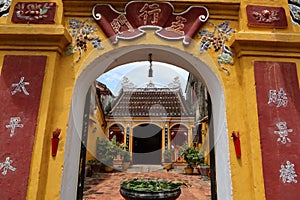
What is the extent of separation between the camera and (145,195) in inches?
159

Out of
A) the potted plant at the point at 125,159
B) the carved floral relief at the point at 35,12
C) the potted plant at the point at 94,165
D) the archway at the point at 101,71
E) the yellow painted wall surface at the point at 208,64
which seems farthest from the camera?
the potted plant at the point at 125,159

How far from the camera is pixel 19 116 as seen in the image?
8.96 ft

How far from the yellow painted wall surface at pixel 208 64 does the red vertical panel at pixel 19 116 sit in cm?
8

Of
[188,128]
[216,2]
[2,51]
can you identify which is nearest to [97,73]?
[2,51]

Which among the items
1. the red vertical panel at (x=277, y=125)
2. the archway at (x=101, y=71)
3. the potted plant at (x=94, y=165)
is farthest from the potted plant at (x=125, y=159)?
the red vertical panel at (x=277, y=125)

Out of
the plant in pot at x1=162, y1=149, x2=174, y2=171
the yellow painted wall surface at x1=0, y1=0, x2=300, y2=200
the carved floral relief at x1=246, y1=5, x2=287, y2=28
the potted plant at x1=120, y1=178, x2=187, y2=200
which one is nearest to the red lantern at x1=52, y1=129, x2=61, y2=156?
the yellow painted wall surface at x1=0, y1=0, x2=300, y2=200

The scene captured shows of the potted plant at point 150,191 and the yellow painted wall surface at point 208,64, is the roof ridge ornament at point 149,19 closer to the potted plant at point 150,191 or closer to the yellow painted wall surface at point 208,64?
the yellow painted wall surface at point 208,64

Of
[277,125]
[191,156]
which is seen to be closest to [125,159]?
[191,156]

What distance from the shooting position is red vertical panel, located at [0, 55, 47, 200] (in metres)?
2.53

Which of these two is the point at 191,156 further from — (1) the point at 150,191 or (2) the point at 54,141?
(2) the point at 54,141

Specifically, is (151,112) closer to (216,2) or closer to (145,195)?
(145,195)

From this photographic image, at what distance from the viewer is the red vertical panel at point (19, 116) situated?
253cm

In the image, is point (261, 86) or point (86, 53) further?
point (86, 53)

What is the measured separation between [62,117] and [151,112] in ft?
43.8
